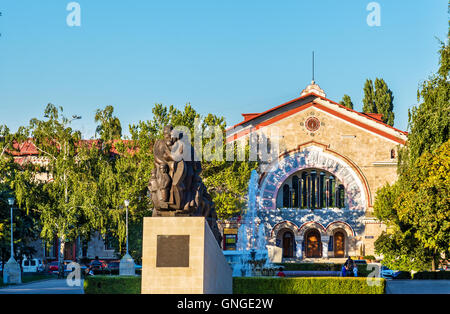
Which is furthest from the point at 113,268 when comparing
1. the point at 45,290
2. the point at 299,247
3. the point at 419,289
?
the point at 419,289

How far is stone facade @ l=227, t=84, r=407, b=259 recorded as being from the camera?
178 ft

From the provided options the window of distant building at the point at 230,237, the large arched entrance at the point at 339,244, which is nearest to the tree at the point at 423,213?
the large arched entrance at the point at 339,244

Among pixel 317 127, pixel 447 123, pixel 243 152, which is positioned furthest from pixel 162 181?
pixel 317 127

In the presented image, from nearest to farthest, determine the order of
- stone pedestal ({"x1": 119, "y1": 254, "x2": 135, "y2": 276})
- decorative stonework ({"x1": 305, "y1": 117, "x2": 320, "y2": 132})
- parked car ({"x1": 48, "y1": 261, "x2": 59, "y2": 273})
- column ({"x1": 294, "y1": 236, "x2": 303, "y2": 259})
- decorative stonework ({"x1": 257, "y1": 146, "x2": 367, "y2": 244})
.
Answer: stone pedestal ({"x1": 119, "y1": 254, "x2": 135, "y2": 276}) → decorative stonework ({"x1": 257, "y1": 146, "x2": 367, "y2": 244}) → column ({"x1": 294, "y1": 236, "x2": 303, "y2": 259}) → decorative stonework ({"x1": 305, "y1": 117, "x2": 320, "y2": 132}) → parked car ({"x1": 48, "y1": 261, "x2": 59, "y2": 273})

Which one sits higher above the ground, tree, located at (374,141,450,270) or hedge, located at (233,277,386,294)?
tree, located at (374,141,450,270)

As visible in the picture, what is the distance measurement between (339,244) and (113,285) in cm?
3123

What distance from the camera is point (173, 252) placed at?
1833 cm

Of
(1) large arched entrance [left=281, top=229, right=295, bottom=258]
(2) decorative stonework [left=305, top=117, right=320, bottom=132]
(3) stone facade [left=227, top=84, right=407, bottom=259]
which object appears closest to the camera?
(3) stone facade [left=227, top=84, right=407, bottom=259]

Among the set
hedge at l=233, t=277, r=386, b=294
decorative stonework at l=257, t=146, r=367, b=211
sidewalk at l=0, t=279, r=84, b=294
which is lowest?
sidewalk at l=0, t=279, r=84, b=294

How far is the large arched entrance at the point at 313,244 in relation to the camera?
55.4 m

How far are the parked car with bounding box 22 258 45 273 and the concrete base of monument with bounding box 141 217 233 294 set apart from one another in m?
42.7

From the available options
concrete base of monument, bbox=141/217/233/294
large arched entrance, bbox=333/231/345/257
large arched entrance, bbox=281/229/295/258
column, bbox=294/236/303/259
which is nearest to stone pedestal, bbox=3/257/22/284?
column, bbox=294/236/303/259

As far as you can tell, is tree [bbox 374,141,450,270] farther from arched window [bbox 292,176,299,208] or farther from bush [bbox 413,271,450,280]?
arched window [bbox 292,176,299,208]

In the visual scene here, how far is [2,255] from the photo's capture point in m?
45.8
